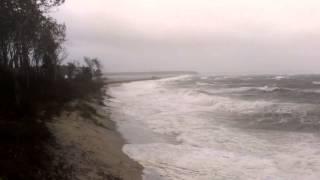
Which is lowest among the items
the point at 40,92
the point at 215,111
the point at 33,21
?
the point at 215,111

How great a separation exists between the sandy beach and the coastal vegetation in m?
0.64

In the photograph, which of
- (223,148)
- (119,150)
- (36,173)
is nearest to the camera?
(36,173)

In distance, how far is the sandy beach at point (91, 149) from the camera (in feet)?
47.8

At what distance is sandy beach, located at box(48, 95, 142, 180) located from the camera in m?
14.6

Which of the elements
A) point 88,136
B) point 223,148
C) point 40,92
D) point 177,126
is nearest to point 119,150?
point 88,136

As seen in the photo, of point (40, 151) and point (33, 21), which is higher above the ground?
point (33, 21)

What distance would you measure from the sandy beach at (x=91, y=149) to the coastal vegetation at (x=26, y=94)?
644mm

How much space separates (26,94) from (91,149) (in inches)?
347

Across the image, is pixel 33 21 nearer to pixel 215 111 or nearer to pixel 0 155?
pixel 215 111

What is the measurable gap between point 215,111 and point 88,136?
711 inches

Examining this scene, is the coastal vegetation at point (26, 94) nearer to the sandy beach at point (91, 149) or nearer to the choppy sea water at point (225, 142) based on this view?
the sandy beach at point (91, 149)

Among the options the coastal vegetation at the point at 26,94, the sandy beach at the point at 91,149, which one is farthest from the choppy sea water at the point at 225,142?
the coastal vegetation at the point at 26,94

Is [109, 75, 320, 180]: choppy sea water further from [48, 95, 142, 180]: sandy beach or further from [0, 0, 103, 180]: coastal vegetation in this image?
[0, 0, 103, 180]: coastal vegetation

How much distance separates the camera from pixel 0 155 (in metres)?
12.6
